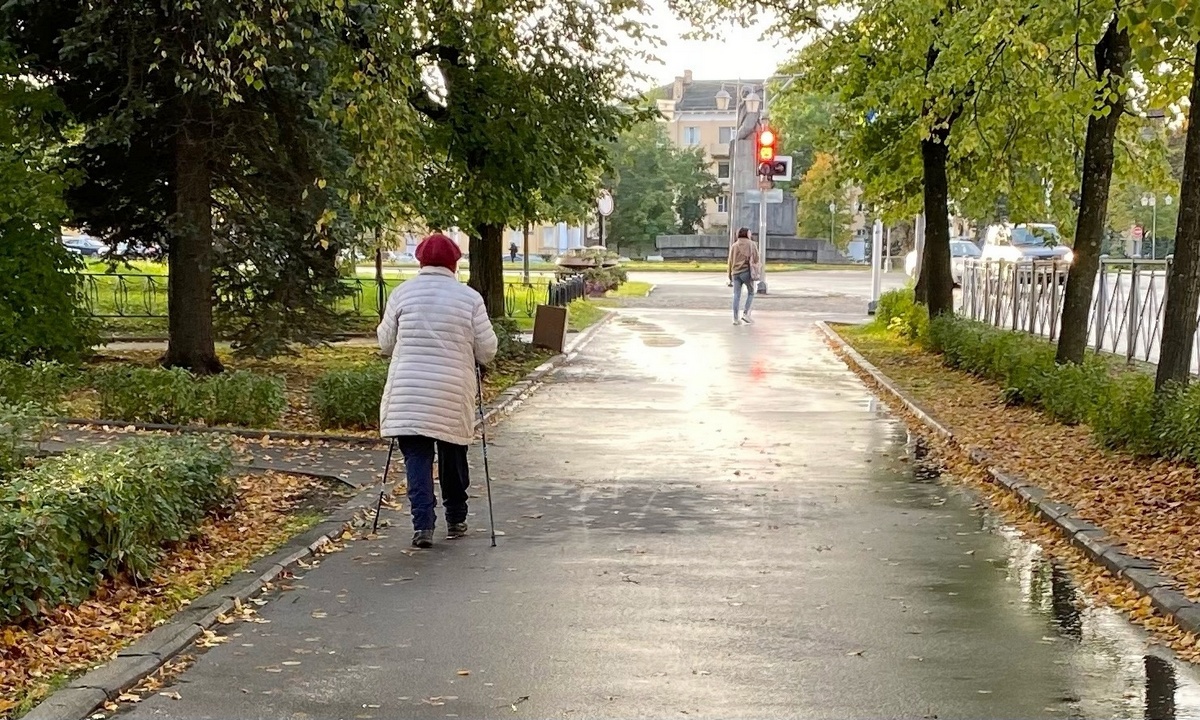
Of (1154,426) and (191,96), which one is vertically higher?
(191,96)

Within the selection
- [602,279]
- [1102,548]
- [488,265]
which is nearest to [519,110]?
[488,265]

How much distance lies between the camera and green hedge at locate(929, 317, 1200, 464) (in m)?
9.98

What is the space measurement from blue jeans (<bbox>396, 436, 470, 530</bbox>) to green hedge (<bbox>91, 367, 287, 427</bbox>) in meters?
4.37

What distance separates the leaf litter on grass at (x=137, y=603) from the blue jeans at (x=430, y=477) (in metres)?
0.81

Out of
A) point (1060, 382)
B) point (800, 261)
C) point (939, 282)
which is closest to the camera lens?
point (1060, 382)

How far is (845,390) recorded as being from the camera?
682 inches

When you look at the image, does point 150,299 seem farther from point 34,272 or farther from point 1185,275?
point 1185,275

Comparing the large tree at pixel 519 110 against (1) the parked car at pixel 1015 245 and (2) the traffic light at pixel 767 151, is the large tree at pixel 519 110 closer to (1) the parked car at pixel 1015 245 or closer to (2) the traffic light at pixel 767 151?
(2) the traffic light at pixel 767 151

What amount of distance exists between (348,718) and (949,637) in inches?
107

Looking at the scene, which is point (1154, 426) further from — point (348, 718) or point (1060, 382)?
point (348, 718)

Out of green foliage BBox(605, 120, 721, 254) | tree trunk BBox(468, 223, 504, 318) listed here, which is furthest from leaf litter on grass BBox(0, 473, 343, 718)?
green foliage BBox(605, 120, 721, 254)

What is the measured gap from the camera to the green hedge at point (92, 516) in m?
5.84

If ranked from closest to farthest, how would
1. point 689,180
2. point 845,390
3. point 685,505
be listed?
point 685,505, point 845,390, point 689,180

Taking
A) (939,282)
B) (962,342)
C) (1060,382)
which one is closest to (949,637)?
(1060,382)
